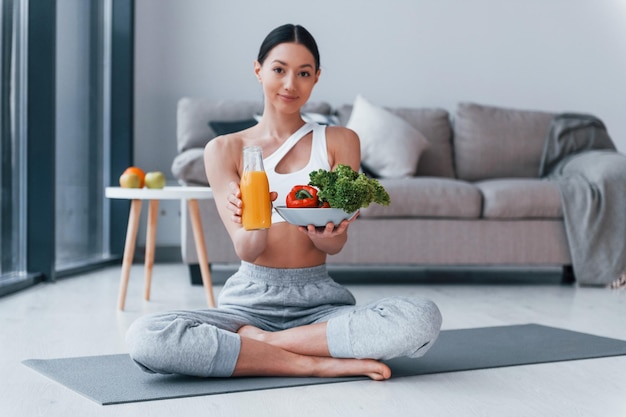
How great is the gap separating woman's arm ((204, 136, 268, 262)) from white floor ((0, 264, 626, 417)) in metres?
0.35

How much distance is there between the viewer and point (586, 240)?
414 centimetres

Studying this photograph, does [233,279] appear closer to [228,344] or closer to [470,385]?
[228,344]

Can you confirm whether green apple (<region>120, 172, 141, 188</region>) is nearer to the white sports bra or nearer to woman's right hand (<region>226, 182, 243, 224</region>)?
the white sports bra

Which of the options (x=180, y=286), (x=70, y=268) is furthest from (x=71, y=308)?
(x=70, y=268)

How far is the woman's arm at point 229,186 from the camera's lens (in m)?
2.03

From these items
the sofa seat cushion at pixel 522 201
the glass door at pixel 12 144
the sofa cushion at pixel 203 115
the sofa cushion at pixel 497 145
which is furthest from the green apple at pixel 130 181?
the sofa cushion at pixel 497 145

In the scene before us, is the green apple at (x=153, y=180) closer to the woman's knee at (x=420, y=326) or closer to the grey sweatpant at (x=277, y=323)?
the grey sweatpant at (x=277, y=323)

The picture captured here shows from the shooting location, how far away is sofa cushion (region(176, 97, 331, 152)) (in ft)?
15.2

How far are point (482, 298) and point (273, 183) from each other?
180cm

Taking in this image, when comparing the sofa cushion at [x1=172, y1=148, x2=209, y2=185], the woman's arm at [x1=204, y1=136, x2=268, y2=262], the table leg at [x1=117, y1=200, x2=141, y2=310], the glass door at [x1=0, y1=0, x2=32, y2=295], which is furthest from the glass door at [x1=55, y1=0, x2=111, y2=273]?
the woman's arm at [x1=204, y1=136, x2=268, y2=262]

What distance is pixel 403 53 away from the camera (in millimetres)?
5355

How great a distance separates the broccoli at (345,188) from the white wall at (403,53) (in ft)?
11.2

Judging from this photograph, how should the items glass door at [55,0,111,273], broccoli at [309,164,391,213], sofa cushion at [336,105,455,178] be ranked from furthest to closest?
1. sofa cushion at [336,105,455,178]
2. glass door at [55,0,111,273]
3. broccoli at [309,164,391,213]

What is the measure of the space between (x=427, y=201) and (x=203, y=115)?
1353 mm
